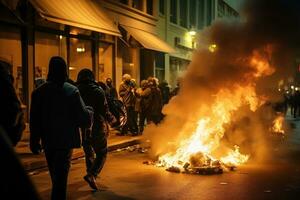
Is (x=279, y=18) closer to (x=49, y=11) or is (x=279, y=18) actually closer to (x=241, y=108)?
(x=241, y=108)

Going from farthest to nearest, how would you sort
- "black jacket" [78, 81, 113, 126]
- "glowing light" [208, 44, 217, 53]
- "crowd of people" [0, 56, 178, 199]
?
"glowing light" [208, 44, 217, 53] < "black jacket" [78, 81, 113, 126] < "crowd of people" [0, 56, 178, 199]

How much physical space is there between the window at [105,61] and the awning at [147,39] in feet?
4.72

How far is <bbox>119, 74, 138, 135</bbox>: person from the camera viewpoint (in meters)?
16.7

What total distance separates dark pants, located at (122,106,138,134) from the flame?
4924mm

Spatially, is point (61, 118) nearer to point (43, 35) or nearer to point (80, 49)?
point (43, 35)

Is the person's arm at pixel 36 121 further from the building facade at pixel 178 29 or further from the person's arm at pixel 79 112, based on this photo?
the building facade at pixel 178 29

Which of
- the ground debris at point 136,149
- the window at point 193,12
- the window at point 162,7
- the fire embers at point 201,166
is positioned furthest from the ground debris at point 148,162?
the window at point 193,12

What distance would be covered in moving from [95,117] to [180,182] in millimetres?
2154

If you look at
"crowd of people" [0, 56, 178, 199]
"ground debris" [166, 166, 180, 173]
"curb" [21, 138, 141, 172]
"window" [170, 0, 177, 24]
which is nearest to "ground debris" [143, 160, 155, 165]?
"ground debris" [166, 166, 180, 173]

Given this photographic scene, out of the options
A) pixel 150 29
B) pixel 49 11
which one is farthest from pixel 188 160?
pixel 150 29

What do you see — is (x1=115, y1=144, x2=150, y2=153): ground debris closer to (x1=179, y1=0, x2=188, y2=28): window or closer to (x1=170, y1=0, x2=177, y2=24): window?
(x1=170, y1=0, x2=177, y2=24): window

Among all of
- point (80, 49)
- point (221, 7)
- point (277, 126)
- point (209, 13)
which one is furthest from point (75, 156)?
point (221, 7)

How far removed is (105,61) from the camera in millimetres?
21000

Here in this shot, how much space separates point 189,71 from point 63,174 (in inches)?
303
